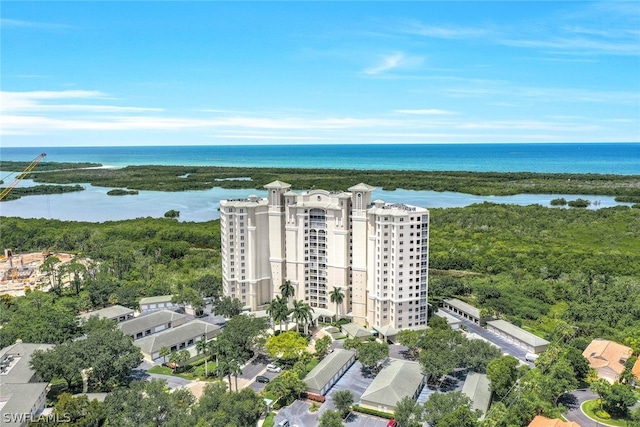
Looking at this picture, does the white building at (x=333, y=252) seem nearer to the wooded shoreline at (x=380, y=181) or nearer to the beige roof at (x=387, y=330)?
the beige roof at (x=387, y=330)

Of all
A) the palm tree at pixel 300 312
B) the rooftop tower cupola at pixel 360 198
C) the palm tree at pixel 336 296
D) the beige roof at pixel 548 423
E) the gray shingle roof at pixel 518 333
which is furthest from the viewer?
the palm tree at pixel 336 296

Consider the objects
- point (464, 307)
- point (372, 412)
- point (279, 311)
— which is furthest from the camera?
point (464, 307)

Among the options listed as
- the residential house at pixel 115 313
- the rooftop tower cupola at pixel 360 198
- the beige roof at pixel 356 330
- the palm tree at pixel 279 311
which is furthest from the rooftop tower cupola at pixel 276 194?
the residential house at pixel 115 313

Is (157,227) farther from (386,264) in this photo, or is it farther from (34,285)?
(386,264)

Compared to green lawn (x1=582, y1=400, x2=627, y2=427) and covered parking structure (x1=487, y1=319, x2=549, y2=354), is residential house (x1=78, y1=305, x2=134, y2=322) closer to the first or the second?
covered parking structure (x1=487, y1=319, x2=549, y2=354)

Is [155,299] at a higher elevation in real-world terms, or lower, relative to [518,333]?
higher

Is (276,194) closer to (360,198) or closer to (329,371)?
(360,198)

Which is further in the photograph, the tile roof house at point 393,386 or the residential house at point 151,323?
the residential house at point 151,323

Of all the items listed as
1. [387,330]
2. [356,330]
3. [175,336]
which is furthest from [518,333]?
[175,336]
